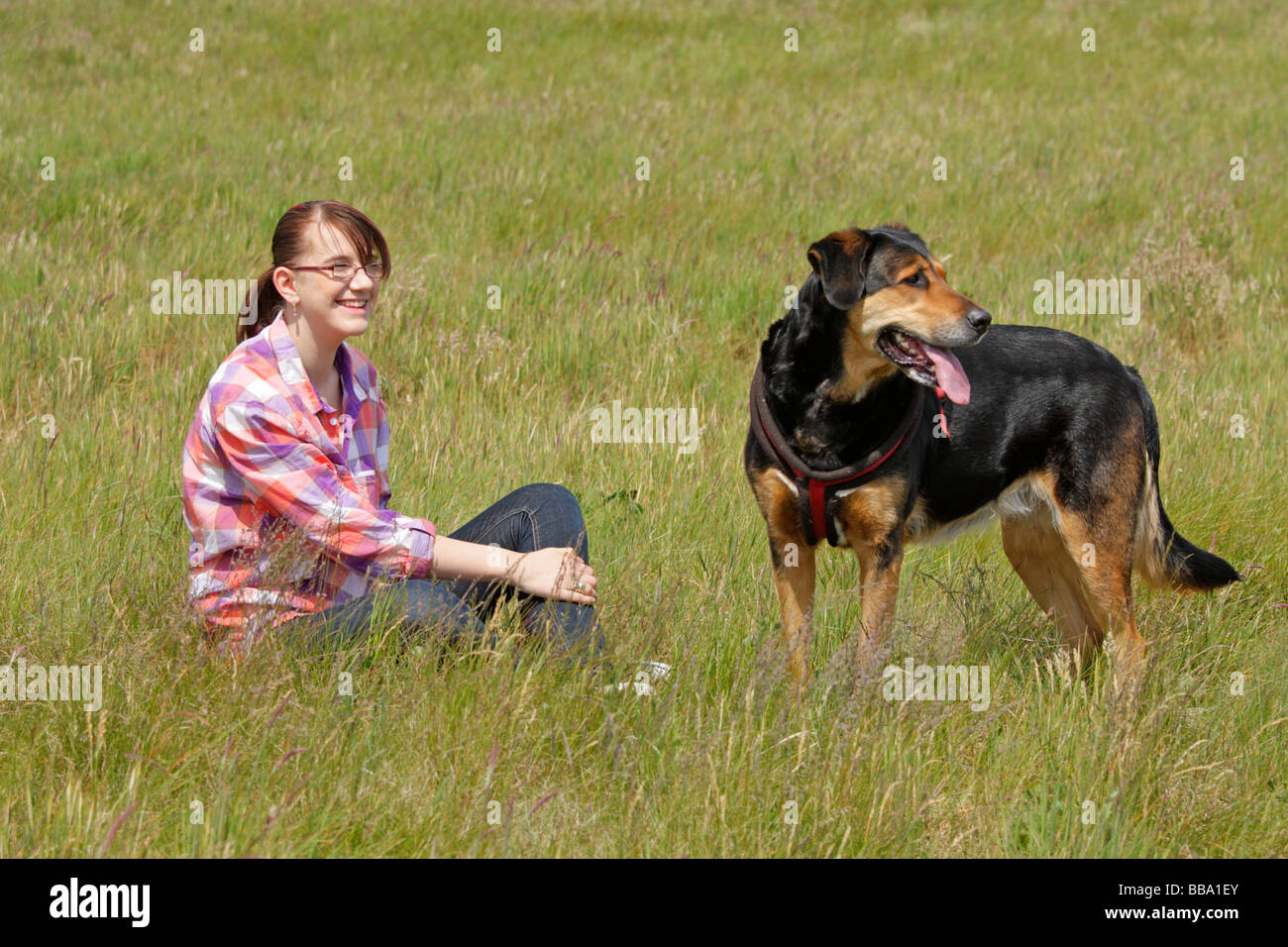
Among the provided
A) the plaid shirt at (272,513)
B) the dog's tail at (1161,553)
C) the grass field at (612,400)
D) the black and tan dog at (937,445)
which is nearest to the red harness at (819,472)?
the black and tan dog at (937,445)

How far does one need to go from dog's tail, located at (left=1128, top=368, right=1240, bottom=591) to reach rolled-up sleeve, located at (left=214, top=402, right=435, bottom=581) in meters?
2.51

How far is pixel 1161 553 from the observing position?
4172mm

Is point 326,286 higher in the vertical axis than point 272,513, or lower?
higher

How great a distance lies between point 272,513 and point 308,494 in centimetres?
19

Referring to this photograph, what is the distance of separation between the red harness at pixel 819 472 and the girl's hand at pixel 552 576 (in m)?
0.76

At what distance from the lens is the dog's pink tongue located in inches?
141

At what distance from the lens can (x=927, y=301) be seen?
3613 mm

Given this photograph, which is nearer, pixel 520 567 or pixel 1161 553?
pixel 520 567

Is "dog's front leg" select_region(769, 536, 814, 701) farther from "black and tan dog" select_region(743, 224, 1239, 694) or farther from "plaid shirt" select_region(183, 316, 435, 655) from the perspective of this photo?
"plaid shirt" select_region(183, 316, 435, 655)

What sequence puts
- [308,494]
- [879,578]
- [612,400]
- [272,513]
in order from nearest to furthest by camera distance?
1. [308,494]
2. [272,513]
3. [879,578]
4. [612,400]

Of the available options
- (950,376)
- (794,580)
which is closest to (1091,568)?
(950,376)

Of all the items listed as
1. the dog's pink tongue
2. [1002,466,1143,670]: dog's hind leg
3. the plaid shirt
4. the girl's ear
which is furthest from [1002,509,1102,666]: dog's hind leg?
the girl's ear

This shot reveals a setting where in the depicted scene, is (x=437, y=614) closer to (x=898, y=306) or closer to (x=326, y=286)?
(x=326, y=286)

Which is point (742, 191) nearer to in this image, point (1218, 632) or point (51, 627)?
point (1218, 632)
